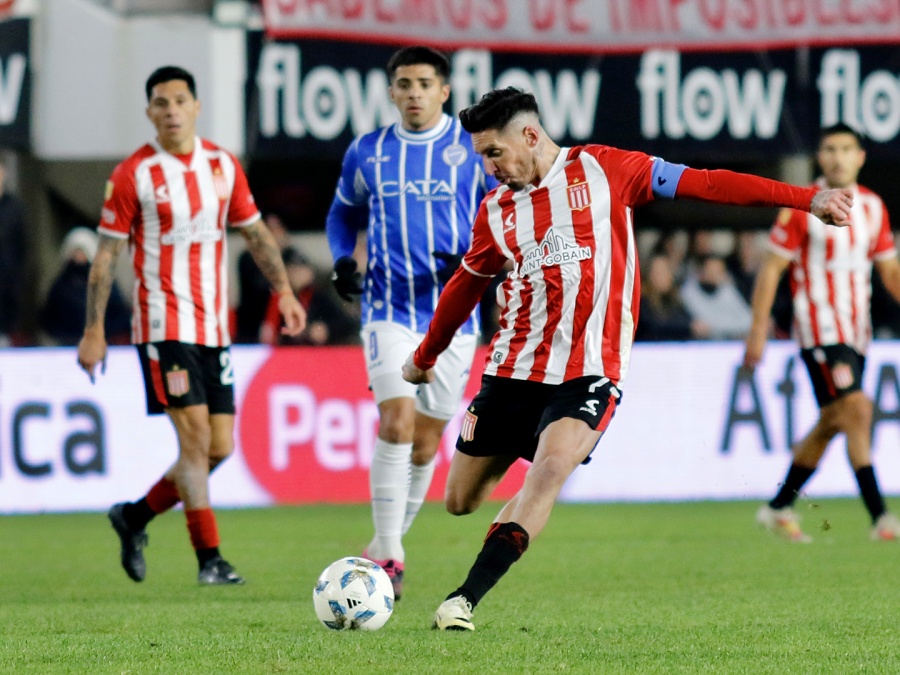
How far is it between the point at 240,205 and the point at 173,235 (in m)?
0.40

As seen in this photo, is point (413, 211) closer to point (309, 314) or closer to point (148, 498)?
point (148, 498)

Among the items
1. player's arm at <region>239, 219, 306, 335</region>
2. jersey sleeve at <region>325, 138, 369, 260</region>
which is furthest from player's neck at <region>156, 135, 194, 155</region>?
jersey sleeve at <region>325, 138, 369, 260</region>

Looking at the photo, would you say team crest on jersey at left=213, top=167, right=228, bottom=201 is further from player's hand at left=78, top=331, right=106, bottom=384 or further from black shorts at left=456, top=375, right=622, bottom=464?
black shorts at left=456, top=375, right=622, bottom=464

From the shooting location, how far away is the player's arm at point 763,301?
9711 millimetres

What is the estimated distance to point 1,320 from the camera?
14914mm

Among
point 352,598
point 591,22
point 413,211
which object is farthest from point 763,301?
point 591,22

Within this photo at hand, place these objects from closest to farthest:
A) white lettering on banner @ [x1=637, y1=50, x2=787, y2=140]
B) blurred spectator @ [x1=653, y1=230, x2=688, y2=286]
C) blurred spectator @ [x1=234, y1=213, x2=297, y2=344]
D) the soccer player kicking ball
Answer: the soccer player kicking ball
blurred spectator @ [x1=234, y1=213, x2=297, y2=344]
blurred spectator @ [x1=653, y1=230, x2=688, y2=286]
white lettering on banner @ [x1=637, y1=50, x2=787, y2=140]

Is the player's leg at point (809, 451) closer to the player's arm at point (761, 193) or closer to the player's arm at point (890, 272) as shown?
the player's arm at point (890, 272)

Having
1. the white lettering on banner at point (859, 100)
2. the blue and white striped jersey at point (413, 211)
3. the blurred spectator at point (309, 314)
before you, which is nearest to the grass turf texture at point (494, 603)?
the blue and white striped jersey at point (413, 211)

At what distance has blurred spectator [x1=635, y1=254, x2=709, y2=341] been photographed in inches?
532

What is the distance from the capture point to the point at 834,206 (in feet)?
17.4

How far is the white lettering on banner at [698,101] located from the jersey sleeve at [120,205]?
7331mm

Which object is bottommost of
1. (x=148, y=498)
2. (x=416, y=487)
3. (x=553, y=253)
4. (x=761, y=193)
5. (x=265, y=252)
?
(x=148, y=498)

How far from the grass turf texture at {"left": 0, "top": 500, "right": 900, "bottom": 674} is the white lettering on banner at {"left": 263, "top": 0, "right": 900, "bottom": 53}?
455 cm
